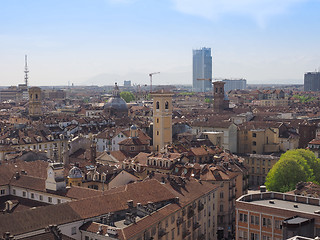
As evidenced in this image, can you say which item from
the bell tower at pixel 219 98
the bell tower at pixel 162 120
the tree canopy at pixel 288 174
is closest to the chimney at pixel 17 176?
the tree canopy at pixel 288 174

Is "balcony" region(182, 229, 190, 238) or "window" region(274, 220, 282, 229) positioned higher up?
"window" region(274, 220, 282, 229)

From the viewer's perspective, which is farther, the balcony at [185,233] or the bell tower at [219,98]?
the bell tower at [219,98]

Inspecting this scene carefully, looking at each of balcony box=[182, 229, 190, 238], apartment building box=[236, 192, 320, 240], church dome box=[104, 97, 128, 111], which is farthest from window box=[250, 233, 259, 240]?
church dome box=[104, 97, 128, 111]

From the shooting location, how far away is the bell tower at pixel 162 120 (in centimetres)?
7962

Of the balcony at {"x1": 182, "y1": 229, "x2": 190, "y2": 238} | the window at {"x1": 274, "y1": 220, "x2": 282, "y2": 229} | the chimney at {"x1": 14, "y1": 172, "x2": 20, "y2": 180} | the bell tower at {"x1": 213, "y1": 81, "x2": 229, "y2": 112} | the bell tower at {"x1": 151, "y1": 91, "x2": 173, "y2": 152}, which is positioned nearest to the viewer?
the window at {"x1": 274, "y1": 220, "x2": 282, "y2": 229}

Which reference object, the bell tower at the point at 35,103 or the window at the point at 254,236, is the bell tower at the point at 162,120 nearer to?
the window at the point at 254,236

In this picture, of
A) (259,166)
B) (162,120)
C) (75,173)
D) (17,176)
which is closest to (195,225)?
(75,173)

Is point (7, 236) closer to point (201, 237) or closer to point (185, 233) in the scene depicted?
point (185, 233)

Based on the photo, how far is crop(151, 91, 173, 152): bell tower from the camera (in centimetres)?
7962

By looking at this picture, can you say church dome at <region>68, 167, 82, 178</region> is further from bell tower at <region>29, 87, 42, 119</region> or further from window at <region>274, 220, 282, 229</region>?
bell tower at <region>29, 87, 42, 119</region>

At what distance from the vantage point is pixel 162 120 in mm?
79625

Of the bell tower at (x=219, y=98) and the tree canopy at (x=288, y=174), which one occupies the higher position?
the bell tower at (x=219, y=98)

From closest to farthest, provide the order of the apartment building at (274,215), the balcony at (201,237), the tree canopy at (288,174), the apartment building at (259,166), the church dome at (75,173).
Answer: the apartment building at (274,215) → the balcony at (201,237) → the church dome at (75,173) → the tree canopy at (288,174) → the apartment building at (259,166)

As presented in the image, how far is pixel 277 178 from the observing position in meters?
59.4
